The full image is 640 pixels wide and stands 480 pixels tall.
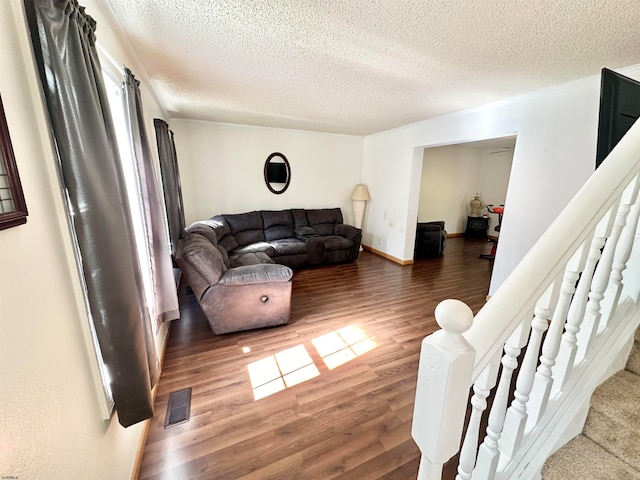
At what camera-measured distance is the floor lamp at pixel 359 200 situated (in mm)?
5371

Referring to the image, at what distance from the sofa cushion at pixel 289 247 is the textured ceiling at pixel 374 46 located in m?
2.16

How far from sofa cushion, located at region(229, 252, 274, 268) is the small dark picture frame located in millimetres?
2710

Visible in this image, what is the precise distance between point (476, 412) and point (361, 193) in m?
4.88

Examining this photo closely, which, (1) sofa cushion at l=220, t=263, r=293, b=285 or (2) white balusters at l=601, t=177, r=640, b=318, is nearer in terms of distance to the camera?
(2) white balusters at l=601, t=177, r=640, b=318

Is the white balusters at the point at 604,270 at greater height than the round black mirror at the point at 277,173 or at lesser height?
lesser

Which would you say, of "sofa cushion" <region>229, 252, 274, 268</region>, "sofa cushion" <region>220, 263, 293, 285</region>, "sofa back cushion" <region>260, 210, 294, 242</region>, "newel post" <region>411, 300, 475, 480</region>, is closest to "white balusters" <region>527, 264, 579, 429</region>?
"newel post" <region>411, 300, 475, 480</region>

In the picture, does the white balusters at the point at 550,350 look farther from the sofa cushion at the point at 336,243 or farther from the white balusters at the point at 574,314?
the sofa cushion at the point at 336,243

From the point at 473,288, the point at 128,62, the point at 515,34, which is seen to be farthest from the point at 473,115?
the point at 128,62

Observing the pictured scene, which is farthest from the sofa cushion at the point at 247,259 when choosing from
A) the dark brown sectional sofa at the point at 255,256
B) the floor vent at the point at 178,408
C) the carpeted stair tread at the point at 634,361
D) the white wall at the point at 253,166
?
the carpeted stair tread at the point at 634,361

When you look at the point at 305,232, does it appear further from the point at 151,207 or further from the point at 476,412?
the point at 476,412

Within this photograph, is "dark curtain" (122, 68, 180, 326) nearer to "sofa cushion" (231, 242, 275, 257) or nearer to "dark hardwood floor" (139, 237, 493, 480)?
"dark hardwood floor" (139, 237, 493, 480)

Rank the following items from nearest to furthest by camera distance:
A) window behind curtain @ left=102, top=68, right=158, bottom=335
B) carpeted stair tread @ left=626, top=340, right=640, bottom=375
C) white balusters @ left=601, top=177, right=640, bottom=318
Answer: white balusters @ left=601, top=177, right=640, bottom=318 < carpeted stair tread @ left=626, top=340, right=640, bottom=375 < window behind curtain @ left=102, top=68, right=158, bottom=335

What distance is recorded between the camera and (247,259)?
11.6ft

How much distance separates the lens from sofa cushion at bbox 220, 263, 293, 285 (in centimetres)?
240
